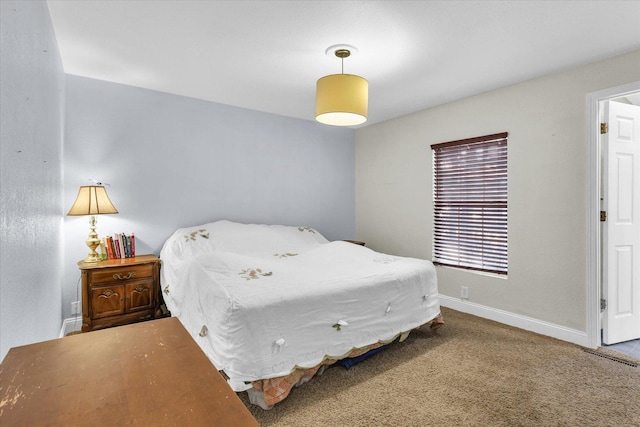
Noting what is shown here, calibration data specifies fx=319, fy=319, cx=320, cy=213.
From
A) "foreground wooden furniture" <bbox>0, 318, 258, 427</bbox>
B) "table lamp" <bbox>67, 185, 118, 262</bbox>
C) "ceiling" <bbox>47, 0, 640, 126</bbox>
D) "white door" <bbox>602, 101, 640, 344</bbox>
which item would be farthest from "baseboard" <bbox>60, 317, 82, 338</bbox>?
"white door" <bbox>602, 101, 640, 344</bbox>

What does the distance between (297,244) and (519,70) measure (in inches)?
Result: 107

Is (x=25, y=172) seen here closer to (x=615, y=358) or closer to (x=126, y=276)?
(x=126, y=276)

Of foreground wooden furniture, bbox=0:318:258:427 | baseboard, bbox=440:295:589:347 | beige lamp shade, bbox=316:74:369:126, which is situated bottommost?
baseboard, bbox=440:295:589:347

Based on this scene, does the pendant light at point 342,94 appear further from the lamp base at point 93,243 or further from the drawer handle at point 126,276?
the lamp base at point 93,243

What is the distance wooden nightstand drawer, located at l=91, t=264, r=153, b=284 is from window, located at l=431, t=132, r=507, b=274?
123 inches

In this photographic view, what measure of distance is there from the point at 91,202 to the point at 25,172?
63.7 inches

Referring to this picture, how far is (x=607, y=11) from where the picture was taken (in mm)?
1951

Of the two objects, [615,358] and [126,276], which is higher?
[126,276]

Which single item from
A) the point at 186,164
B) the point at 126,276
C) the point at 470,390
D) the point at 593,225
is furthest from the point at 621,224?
the point at 126,276

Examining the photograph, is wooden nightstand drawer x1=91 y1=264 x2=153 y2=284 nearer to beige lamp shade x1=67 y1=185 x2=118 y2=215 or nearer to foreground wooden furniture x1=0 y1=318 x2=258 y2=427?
beige lamp shade x1=67 y1=185 x2=118 y2=215

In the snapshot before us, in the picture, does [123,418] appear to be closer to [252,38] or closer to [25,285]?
[25,285]

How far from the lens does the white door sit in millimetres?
2688

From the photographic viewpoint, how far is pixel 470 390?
80.0 inches

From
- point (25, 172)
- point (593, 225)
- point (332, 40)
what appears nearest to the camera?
point (25, 172)
